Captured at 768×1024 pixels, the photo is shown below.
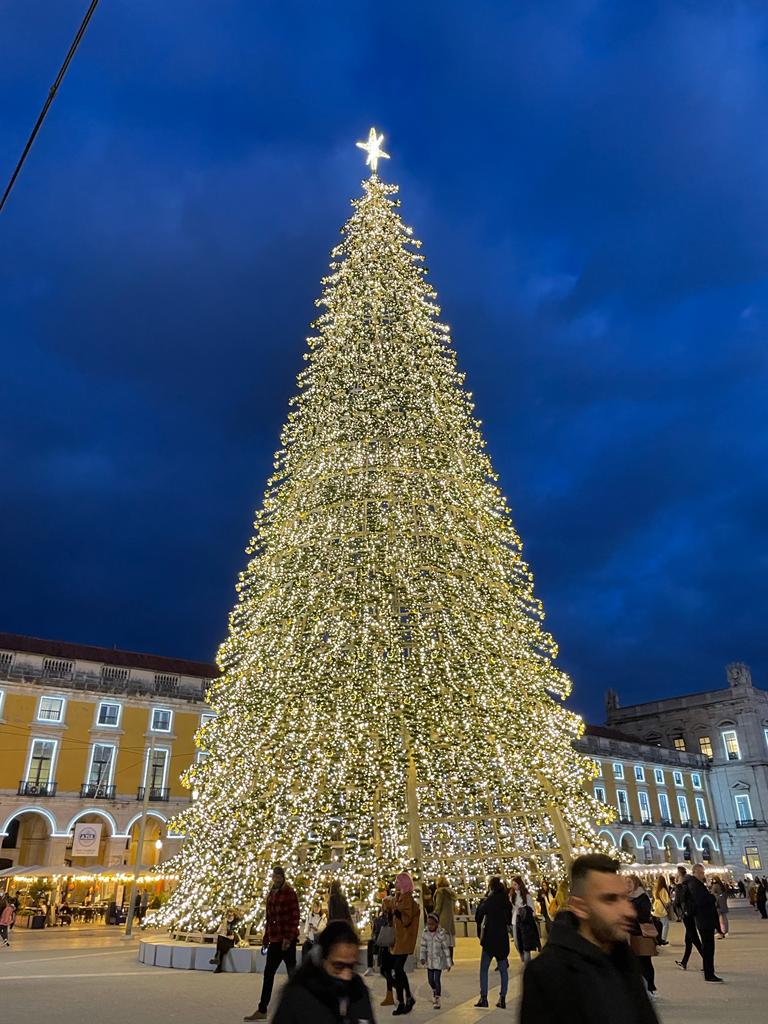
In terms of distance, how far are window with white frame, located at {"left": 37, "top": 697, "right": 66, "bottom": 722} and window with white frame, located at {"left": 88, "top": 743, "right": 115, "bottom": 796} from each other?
213cm

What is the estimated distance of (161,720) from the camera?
113ft

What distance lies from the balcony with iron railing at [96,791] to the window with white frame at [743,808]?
4562 centimetres

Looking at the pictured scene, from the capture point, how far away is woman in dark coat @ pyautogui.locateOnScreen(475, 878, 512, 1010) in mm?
7587

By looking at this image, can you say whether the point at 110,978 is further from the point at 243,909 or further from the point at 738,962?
the point at 738,962

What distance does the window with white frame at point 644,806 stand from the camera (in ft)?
165

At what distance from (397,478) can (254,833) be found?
21.1 ft

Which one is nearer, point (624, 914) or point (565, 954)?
point (565, 954)

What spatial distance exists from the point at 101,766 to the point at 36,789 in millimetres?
2744

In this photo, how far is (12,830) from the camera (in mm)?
31516

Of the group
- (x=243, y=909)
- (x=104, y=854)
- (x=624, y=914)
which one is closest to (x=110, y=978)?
(x=243, y=909)

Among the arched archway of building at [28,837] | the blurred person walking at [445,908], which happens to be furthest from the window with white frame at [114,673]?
the blurred person walking at [445,908]

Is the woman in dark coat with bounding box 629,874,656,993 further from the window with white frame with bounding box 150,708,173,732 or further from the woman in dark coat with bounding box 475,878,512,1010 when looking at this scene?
the window with white frame with bounding box 150,708,173,732

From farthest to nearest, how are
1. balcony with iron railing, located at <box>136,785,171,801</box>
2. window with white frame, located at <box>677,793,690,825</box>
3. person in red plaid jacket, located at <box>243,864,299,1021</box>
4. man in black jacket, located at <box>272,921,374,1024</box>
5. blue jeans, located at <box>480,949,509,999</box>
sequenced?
window with white frame, located at <box>677,793,690,825</box> → balcony with iron railing, located at <box>136,785,171,801</box> → blue jeans, located at <box>480,949,509,999</box> → person in red plaid jacket, located at <box>243,864,299,1021</box> → man in black jacket, located at <box>272,921,374,1024</box>

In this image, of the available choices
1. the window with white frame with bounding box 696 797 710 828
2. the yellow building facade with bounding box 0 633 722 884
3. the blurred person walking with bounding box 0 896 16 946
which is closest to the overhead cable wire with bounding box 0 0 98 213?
the blurred person walking with bounding box 0 896 16 946
